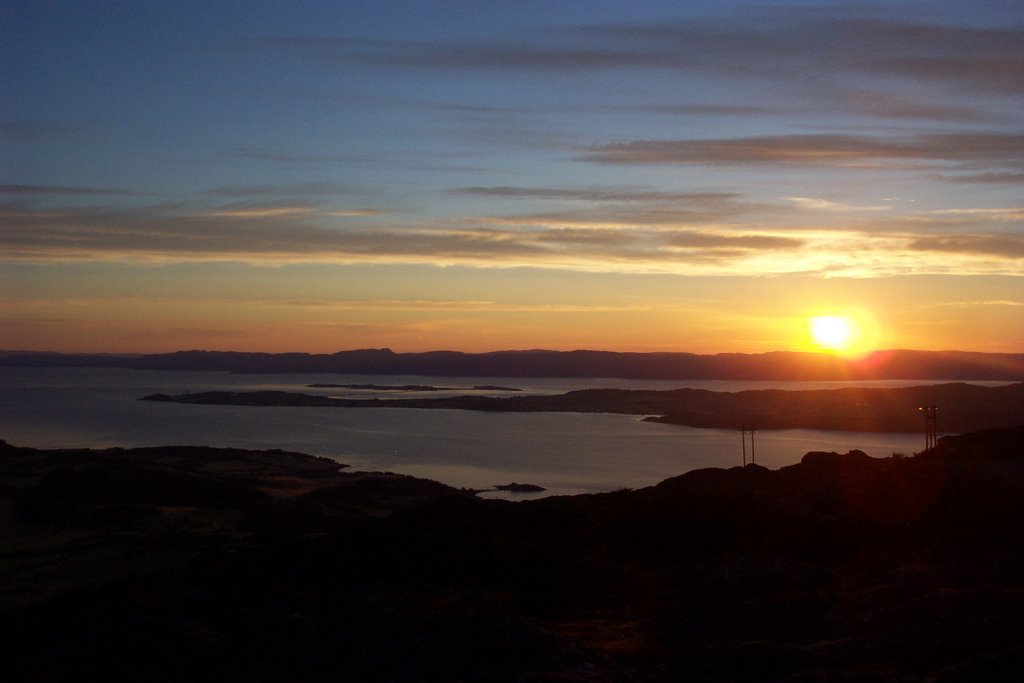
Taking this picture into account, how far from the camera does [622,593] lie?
10.5 meters

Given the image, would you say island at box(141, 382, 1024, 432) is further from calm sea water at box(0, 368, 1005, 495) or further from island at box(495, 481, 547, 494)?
island at box(495, 481, 547, 494)

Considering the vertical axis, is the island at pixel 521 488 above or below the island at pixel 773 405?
below

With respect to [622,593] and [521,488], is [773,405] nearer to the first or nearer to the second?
[521,488]

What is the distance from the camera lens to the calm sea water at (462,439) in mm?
51656

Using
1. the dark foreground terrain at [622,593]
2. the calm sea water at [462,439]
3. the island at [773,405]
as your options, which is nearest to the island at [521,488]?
the calm sea water at [462,439]

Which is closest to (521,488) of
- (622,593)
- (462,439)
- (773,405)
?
(462,439)

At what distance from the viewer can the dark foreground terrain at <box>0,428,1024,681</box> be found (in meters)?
7.52

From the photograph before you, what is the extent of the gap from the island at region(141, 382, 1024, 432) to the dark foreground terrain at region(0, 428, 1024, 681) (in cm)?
4530

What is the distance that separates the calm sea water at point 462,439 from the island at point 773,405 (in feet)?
10.4

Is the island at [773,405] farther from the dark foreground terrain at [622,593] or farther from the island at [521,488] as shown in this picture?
the dark foreground terrain at [622,593]

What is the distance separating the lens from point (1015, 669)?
640cm

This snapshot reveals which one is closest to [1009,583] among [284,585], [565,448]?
[284,585]

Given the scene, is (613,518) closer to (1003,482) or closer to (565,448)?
(1003,482)

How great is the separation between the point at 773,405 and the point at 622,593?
82341mm
